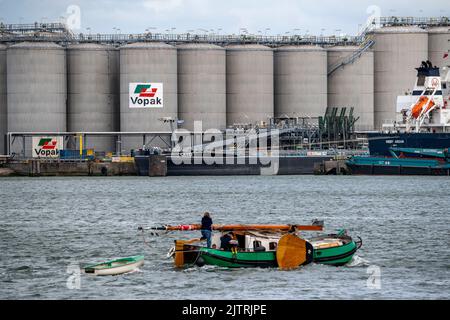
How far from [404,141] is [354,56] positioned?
2588 centimetres

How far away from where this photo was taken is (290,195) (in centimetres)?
9819

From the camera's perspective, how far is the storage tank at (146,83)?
13912cm

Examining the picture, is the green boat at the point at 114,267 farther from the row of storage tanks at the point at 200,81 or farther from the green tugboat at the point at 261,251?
the row of storage tanks at the point at 200,81

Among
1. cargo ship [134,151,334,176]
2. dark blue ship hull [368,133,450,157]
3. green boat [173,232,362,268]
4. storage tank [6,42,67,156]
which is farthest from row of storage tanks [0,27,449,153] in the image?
green boat [173,232,362,268]

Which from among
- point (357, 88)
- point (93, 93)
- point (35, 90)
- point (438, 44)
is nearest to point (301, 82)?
point (357, 88)

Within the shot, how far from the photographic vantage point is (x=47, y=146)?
137 m

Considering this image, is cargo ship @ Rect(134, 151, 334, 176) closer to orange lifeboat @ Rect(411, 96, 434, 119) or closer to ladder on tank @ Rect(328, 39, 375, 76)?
orange lifeboat @ Rect(411, 96, 434, 119)

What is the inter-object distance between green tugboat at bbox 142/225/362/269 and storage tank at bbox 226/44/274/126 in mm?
95538

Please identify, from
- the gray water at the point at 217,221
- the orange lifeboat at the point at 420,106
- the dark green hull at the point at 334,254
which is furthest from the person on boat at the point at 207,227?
the orange lifeboat at the point at 420,106

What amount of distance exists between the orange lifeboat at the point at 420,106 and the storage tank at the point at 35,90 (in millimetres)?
43555

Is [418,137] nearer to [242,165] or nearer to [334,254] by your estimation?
[242,165]

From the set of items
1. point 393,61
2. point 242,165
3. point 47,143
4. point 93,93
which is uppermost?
point 393,61
